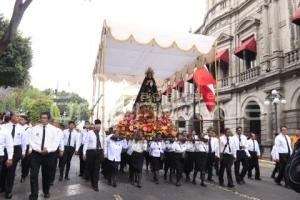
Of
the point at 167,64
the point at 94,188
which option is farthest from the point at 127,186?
the point at 167,64

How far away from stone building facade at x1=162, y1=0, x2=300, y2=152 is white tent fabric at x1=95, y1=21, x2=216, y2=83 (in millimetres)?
1687

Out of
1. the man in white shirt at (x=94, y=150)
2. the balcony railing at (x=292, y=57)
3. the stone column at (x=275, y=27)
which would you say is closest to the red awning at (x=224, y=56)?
the stone column at (x=275, y=27)

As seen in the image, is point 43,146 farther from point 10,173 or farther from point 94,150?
point 94,150

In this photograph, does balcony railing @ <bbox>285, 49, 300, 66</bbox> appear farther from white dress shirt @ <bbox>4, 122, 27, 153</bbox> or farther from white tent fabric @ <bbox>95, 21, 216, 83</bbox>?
white dress shirt @ <bbox>4, 122, 27, 153</bbox>

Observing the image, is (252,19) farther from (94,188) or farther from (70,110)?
(70,110)

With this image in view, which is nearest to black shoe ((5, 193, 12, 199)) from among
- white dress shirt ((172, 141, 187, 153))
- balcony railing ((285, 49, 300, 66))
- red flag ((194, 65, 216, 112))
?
white dress shirt ((172, 141, 187, 153))

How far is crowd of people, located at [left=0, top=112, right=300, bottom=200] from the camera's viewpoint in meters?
8.27

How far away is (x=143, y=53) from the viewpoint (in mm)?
14242

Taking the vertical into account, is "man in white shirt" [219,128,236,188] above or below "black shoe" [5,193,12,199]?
above

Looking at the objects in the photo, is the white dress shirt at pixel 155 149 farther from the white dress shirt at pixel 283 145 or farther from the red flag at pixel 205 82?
the red flag at pixel 205 82

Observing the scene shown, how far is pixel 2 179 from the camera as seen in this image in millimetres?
9320

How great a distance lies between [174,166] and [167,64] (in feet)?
17.4

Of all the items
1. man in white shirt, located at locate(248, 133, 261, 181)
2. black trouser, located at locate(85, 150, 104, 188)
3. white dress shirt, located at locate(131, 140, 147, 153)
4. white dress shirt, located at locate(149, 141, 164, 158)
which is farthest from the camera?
man in white shirt, located at locate(248, 133, 261, 181)

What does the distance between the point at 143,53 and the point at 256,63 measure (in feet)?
45.3
